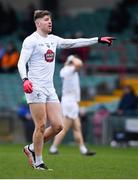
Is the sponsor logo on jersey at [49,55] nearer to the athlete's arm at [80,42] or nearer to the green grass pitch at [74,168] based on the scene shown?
the athlete's arm at [80,42]

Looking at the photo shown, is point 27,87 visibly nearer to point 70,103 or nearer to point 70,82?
point 70,82

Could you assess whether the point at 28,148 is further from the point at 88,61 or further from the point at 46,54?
the point at 88,61

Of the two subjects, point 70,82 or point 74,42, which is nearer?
point 74,42

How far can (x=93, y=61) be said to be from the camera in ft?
94.7

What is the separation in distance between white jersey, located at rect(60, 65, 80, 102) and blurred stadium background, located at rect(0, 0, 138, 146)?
187 inches

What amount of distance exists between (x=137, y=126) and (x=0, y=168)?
1037 centimetres

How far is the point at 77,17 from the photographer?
32188 mm

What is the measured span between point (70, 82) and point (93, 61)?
420 inches

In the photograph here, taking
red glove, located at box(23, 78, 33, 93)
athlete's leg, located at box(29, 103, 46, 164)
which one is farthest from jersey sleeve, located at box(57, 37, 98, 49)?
red glove, located at box(23, 78, 33, 93)

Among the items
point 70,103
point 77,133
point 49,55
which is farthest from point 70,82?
point 49,55

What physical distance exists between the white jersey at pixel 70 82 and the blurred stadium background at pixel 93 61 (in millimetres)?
4742

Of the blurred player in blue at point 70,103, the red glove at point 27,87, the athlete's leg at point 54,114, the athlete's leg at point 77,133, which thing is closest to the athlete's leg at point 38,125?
the athlete's leg at point 54,114

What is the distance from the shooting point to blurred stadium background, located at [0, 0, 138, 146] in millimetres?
23766

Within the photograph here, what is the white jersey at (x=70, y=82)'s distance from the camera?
17.9 m
